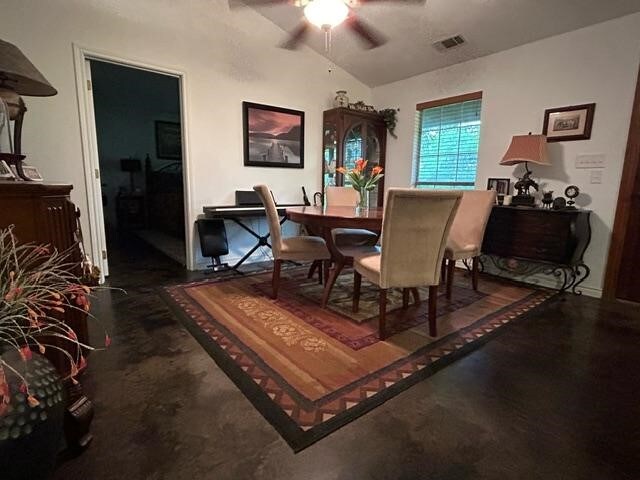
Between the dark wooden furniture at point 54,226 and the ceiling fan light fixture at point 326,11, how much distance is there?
179 cm

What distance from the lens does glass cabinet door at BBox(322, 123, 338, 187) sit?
4359 millimetres

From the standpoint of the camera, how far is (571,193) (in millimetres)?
3039

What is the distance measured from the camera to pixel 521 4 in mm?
2805

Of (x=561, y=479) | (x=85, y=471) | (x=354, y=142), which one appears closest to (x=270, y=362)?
(x=85, y=471)

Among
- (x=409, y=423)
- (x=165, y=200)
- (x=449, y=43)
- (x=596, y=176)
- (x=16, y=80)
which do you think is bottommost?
(x=409, y=423)

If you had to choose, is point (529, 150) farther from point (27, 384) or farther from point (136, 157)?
point (136, 157)

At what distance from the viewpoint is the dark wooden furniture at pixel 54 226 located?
1.04 m

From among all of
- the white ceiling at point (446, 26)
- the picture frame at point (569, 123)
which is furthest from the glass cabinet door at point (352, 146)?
the picture frame at point (569, 123)

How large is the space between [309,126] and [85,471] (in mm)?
4060

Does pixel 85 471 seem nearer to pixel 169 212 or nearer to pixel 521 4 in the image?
pixel 521 4

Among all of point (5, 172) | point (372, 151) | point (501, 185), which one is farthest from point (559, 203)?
point (5, 172)

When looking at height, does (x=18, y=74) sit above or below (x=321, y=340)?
above

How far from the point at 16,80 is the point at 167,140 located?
5158 mm

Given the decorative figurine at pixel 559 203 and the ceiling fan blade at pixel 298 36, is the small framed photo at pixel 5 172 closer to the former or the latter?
the ceiling fan blade at pixel 298 36
